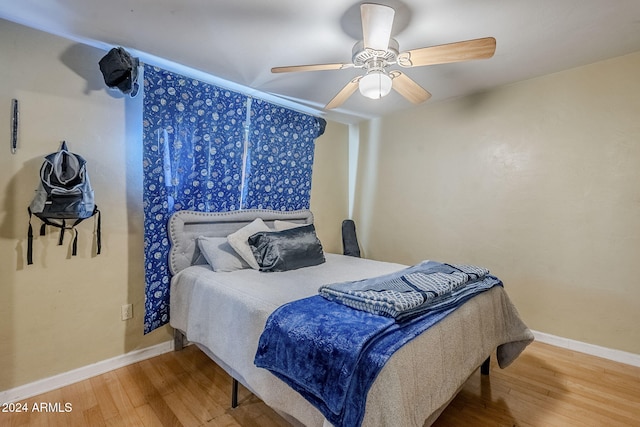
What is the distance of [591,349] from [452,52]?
275cm

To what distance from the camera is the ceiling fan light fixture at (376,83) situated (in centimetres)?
176

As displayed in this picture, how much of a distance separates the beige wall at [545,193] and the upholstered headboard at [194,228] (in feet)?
6.71

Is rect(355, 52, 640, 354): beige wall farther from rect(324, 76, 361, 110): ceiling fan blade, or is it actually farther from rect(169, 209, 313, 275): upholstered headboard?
rect(169, 209, 313, 275): upholstered headboard

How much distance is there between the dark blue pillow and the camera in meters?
2.42

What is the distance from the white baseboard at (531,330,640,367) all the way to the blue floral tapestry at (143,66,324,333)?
2855 millimetres

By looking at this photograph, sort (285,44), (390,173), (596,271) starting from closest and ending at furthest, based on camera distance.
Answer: (285,44)
(596,271)
(390,173)

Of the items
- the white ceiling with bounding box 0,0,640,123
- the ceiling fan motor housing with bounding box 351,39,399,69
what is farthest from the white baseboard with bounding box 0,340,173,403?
the ceiling fan motor housing with bounding box 351,39,399,69

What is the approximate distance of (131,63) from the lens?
2.02 meters

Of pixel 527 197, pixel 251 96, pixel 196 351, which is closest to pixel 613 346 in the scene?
pixel 527 197

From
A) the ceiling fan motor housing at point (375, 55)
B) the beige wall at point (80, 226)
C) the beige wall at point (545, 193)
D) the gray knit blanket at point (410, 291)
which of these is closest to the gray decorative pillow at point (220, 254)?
the beige wall at point (80, 226)

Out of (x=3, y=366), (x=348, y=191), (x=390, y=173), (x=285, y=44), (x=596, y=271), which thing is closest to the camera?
(x=3, y=366)

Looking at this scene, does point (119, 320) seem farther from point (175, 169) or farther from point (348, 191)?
point (348, 191)

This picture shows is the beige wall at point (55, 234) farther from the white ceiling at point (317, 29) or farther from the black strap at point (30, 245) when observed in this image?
the white ceiling at point (317, 29)

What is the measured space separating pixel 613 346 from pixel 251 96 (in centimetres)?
394
